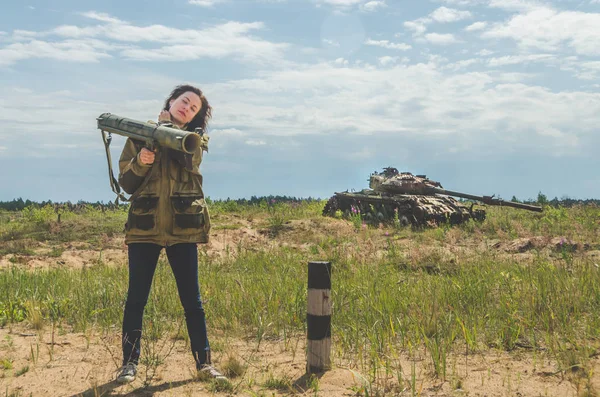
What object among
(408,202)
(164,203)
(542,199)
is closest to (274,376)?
(164,203)

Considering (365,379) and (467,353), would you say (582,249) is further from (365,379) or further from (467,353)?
(365,379)

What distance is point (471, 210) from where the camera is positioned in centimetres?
1708

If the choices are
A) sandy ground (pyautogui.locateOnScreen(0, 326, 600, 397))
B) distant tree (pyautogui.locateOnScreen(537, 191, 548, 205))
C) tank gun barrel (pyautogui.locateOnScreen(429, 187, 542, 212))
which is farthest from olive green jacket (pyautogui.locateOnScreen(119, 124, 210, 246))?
distant tree (pyautogui.locateOnScreen(537, 191, 548, 205))

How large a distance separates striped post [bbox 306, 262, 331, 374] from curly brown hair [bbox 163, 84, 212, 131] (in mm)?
1446

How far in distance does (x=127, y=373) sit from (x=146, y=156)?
5.52 ft

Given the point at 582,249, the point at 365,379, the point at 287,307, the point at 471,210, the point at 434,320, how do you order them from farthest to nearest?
the point at 471,210, the point at 582,249, the point at 287,307, the point at 434,320, the point at 365,379

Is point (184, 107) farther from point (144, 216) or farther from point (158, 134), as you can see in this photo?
point (144, 216)

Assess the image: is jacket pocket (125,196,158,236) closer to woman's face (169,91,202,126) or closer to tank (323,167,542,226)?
woman's face (169,91,202,126)

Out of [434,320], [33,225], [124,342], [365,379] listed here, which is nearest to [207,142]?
[124,342]

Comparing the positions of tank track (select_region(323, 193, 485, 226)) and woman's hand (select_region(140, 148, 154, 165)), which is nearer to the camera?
woman's hand (select_region(140, 148, 154, 165))

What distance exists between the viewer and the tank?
53.3ft

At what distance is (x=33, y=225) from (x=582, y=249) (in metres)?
13.8

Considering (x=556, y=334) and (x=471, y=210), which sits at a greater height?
(x=471, y=210)

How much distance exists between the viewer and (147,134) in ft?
13.7
